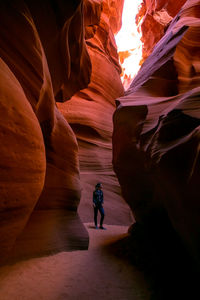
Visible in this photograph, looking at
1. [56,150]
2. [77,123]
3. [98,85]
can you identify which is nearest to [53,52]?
[56,150]

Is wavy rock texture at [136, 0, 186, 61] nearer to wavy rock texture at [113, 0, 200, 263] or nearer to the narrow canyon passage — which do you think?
wavy rock texture at [113, 0, 200, 263]

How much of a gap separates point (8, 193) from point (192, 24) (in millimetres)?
6383

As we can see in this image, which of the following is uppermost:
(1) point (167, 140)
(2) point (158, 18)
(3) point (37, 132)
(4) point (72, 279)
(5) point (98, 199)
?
(2) point (158, 18)

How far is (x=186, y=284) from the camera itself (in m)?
3.01

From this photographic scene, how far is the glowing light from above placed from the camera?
3189 cm

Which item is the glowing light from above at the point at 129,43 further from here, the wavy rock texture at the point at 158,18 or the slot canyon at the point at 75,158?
the slot canyon at the point at 75,158

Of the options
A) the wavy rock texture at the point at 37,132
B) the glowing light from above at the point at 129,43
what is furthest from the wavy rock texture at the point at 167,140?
the glowing light from above at the point at 129,43

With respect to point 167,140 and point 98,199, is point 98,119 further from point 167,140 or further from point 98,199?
point 167,140

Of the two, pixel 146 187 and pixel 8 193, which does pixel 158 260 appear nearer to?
pixel 146 187

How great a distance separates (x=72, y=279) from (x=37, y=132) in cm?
222

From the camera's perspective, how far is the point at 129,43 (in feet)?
114

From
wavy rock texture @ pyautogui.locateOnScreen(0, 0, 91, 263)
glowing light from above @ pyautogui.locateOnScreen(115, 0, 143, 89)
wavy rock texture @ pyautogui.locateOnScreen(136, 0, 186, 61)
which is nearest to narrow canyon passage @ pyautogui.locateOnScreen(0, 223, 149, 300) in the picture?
wavy rock texture @ pyautogui.locateOnScreen(0, 0, 91, 263)

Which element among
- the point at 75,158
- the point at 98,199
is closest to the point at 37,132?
the point at 75,158

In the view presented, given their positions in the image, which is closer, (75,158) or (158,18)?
(75,158)
